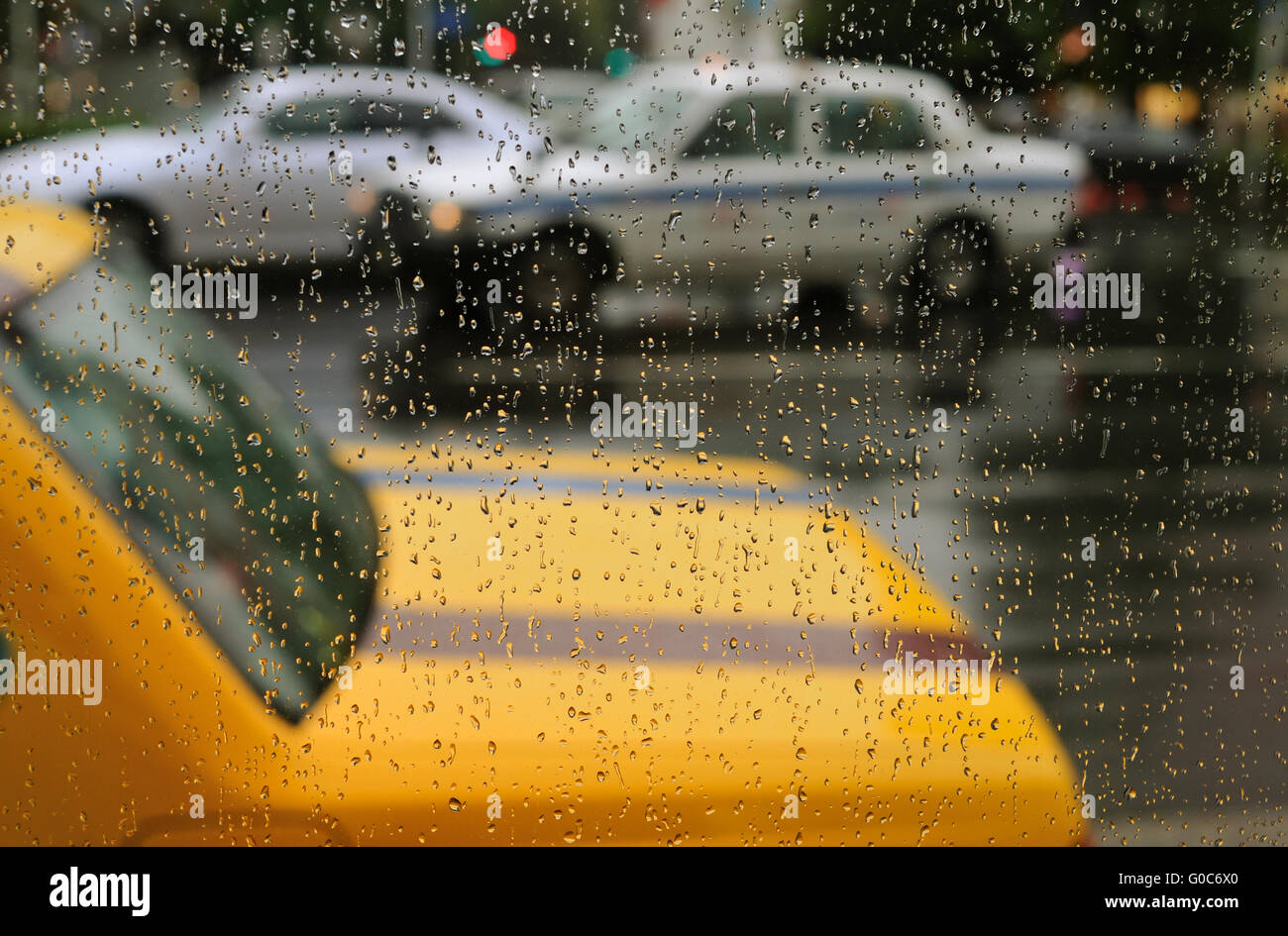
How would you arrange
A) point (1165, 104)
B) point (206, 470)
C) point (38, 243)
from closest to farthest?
point (38, 243)
point (206, 470)
point (1165, 104)

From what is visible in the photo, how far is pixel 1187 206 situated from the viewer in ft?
6.63

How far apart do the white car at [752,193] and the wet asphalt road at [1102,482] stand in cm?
11

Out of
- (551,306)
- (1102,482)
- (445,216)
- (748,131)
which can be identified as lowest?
(1102,482)

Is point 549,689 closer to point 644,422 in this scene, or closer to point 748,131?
point 644,422

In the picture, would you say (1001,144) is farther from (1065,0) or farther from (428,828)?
(428,828)

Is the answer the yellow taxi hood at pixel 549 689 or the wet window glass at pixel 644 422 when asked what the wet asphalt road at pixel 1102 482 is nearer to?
the wet window glass at pixel 644 422

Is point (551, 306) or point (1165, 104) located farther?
point (1165, 104)

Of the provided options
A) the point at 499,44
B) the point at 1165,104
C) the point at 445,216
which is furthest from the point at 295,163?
the point at 1165,104

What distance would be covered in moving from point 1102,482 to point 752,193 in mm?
938

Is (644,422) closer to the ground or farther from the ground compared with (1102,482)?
farther from the ground

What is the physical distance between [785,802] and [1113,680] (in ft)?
3.15

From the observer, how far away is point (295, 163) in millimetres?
1804

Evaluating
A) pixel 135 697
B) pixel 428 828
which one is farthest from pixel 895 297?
pixel 135 697

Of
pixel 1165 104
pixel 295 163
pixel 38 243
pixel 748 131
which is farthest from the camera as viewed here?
pixel 1165 104
